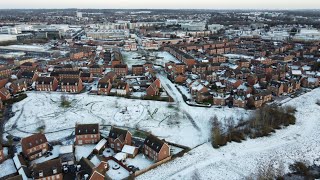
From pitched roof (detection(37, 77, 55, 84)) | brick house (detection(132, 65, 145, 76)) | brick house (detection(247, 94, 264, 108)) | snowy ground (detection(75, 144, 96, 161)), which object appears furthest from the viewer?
brick house (detection(132, 65, 145, 76))

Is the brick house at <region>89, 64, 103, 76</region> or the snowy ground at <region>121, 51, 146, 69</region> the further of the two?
the snowy ground at <region>121, 51, 146, 69</region>

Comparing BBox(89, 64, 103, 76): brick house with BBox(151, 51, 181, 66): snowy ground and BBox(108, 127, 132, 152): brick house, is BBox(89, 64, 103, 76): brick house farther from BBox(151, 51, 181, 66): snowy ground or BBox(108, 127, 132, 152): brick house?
BBox(108, 127, 132, 152): brick house

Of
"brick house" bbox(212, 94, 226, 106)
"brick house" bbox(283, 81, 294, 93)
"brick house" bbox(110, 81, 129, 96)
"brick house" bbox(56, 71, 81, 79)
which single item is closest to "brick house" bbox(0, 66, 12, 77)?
"brick house" bbox(56, 71, 81, 79)

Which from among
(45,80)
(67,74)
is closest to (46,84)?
(45,80)

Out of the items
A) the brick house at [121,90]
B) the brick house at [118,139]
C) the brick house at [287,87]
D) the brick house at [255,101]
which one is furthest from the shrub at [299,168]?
the brick house at [121,90]

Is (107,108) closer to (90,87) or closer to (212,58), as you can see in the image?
(90,87)

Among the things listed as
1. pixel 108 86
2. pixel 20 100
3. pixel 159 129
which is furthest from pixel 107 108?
pixel 20 100
